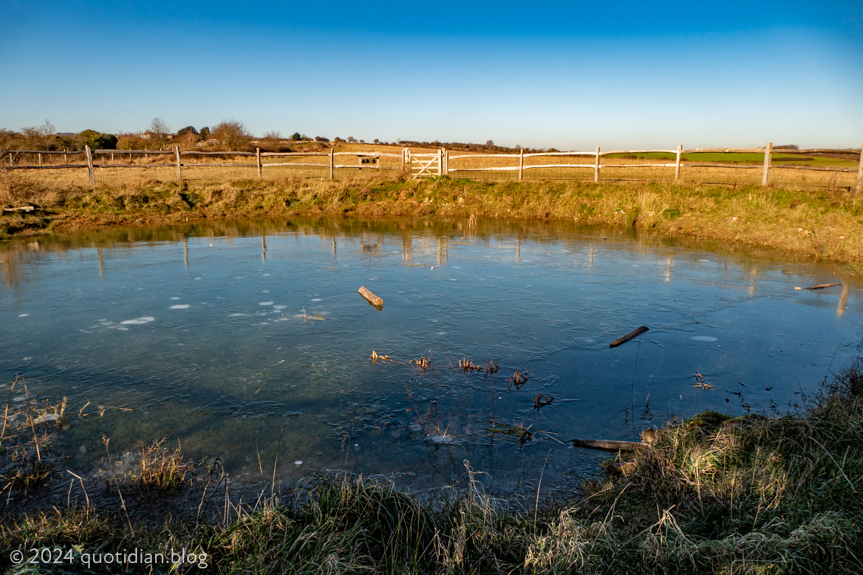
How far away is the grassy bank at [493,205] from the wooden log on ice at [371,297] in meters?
9.98

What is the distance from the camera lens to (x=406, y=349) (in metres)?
6.46

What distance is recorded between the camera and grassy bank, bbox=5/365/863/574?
8.83 feet

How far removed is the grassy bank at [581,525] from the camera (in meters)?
2.69

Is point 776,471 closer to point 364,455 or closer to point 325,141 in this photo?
point 364,455

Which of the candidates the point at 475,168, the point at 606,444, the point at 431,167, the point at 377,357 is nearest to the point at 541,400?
the point at 606,444

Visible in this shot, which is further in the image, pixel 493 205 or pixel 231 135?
pixel 231 135

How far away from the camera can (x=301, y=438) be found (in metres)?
4.51

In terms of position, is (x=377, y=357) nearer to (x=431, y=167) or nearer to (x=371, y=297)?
(x=371, y=297)

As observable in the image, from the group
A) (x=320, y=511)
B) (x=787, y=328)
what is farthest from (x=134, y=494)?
(x=787, y=328)

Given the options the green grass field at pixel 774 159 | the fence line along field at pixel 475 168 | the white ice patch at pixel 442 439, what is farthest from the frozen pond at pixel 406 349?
the green grass field at pixel 774 159

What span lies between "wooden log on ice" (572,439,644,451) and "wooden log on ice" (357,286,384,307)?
4.34 metres

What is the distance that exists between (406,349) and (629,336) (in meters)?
2.84

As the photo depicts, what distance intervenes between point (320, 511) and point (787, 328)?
6.86m

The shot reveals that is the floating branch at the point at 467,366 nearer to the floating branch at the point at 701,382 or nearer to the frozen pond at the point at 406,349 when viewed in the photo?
the frozen pond at the point at 406,349
